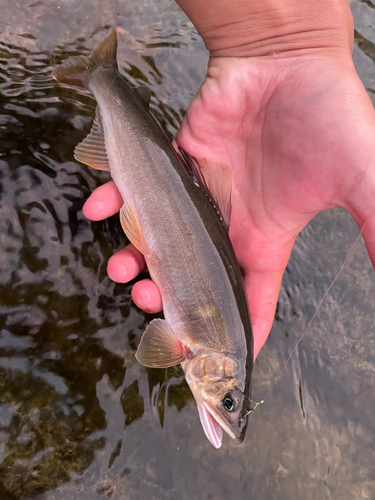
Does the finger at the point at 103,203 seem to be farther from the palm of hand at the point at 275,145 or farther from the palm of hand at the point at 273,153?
the palm of hand at the point at 275,145

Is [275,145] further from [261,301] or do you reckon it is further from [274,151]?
[261,301]

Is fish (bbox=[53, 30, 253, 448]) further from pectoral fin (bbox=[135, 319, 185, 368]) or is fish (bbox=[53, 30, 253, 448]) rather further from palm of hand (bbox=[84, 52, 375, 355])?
palm of hand (bbox=[84, 52, 375, 355])

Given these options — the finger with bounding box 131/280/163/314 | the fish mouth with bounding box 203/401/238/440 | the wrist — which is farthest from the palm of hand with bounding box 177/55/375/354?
the finger with bounding box 131/280/163/314

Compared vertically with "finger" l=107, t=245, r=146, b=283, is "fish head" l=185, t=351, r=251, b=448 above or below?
below

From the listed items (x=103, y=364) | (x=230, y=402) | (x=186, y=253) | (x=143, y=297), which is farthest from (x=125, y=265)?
(x=230, y=402)

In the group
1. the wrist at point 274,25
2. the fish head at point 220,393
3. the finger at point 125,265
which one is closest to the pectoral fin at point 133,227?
Answer: the finger at point 125,265

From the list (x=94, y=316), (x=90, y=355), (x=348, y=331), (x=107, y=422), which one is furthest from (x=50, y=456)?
(x=348, y=331)
